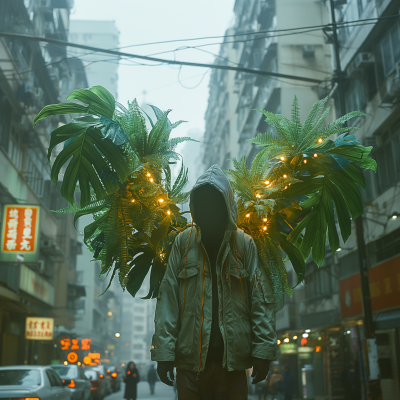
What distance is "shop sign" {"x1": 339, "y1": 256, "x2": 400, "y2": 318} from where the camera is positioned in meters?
15.1

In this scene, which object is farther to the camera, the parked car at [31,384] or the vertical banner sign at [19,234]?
the vertical banner sign at [19,234]

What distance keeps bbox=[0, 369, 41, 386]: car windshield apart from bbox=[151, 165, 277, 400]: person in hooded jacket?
7.52 metres

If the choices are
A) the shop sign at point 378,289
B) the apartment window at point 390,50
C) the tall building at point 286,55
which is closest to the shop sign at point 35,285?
the shop sign at point 378,289

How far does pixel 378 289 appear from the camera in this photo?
53.9 feet

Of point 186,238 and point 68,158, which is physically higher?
point 68,158

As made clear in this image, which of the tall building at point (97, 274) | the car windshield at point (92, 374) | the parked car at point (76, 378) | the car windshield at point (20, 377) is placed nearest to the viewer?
the car windshield at point (20, 377)

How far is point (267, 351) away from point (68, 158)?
207 centimetres

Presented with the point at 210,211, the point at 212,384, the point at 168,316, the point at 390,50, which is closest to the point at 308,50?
the point at 390,50

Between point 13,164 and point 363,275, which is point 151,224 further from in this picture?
point 13,164

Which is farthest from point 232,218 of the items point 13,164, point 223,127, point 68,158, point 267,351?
point 223,127

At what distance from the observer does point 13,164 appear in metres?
20.7

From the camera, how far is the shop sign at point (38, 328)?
24.4 m

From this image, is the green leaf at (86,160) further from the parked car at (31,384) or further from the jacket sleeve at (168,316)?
the parked car at (31,384)

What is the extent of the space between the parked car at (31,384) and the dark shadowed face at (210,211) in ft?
21.7
